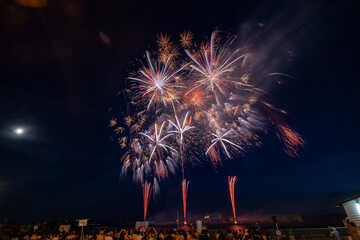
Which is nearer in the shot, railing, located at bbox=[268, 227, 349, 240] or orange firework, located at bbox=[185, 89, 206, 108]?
railing, located at bbox=[268, 227, 349, 240]

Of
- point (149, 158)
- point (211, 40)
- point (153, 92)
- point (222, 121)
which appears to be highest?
point (211, 40)

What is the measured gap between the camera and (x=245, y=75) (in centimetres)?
1994

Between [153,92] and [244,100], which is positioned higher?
[153,92]

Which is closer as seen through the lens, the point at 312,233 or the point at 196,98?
the point at 312,233

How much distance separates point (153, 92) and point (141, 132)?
20.8 ft

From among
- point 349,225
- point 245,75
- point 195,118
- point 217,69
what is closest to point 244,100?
point 245,75

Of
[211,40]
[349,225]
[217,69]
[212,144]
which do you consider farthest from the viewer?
[212,144]

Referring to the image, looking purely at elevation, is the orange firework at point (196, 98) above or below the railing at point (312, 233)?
above

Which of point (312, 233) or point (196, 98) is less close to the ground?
point (196, 98)

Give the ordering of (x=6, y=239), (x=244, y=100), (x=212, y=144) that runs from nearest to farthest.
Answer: (x=6, y=239), (x=244, y=100), (x=212, y=144)

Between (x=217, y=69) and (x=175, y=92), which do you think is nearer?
(x=217, y=69)

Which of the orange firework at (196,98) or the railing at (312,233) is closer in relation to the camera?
the railing at (312,233)

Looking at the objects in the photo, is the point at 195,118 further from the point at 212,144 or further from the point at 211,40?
the point at 211,40

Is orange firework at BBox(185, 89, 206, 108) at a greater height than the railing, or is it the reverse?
orange firework at BBox(185, 89, 206, 108)
